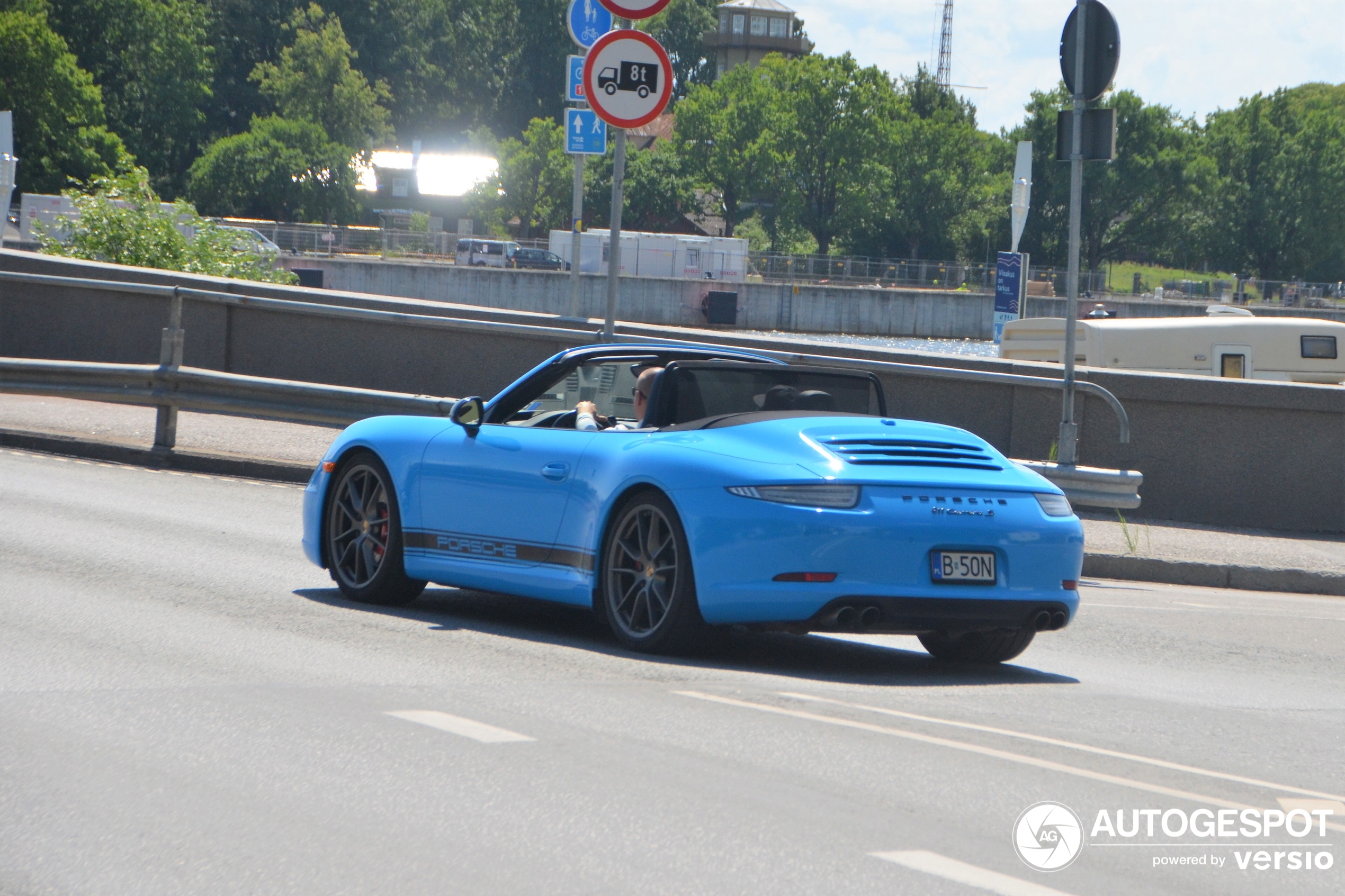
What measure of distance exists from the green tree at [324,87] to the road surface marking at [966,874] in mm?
117267

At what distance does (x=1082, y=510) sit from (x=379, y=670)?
828cm

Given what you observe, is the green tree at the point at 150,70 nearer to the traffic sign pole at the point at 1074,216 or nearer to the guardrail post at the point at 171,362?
the guardrail post at the point at 171,362

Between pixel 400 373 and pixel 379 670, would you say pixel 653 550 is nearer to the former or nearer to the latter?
pixel 379 670

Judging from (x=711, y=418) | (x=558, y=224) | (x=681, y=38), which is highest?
(x=681, y=38)

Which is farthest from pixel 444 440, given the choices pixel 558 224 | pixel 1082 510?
pixel 558 224

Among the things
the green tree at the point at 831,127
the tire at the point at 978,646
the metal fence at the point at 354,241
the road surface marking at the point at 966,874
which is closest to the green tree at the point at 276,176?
the metal fence at the point at 354,241

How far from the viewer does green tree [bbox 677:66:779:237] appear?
380 feet

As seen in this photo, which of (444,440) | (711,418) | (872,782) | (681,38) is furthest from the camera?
(681,38)

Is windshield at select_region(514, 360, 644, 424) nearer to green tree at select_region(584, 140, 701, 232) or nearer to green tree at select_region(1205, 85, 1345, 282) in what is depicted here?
green tree at select_region(584, 140, 701, 232)

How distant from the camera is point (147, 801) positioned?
15.4ft

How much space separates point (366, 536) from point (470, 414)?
2.94 feet

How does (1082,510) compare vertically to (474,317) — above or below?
below

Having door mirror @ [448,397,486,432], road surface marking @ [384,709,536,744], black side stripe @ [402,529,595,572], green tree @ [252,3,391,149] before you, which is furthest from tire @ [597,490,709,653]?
green tree @ [252,3,391,149]

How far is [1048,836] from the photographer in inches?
177
